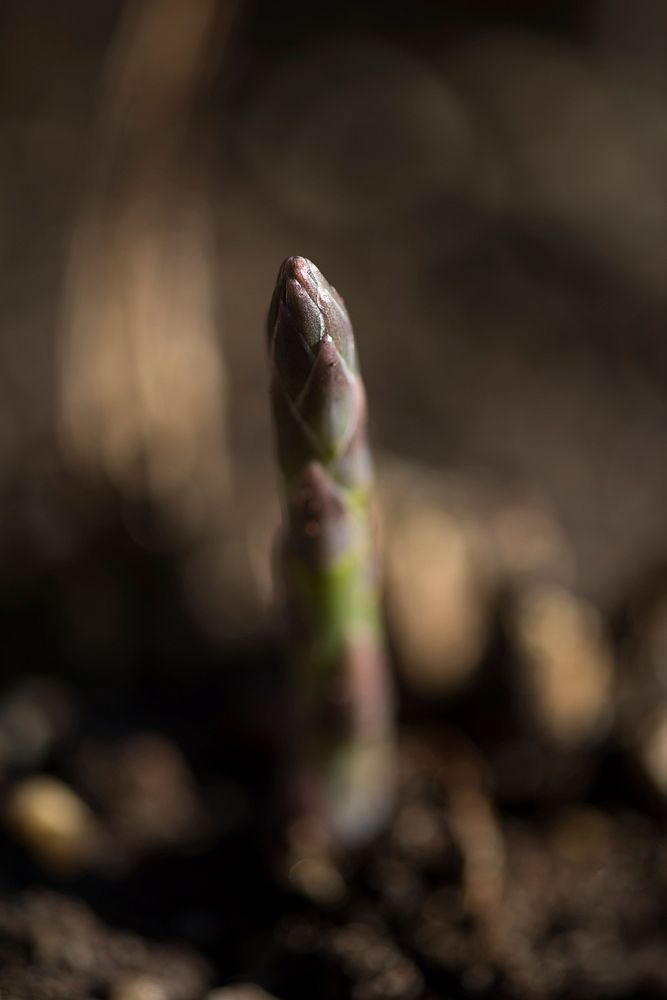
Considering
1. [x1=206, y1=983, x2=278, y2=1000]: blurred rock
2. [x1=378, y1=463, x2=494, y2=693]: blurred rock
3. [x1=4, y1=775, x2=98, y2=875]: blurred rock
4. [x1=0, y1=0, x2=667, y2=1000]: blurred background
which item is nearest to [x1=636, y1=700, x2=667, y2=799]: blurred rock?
[x1=0, y1=0, x2=667, y2=1000]: blurred background

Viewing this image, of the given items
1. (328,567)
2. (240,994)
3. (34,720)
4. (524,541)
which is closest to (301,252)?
(524,541)

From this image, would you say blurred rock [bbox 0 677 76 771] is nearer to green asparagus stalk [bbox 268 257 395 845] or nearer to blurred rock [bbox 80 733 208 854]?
blurred rock [bbox 80 733 208 854]

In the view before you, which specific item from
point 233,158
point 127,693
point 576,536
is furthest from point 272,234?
point 127,693

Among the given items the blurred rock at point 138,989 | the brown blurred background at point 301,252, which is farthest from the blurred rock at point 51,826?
the brown blurred background at point 301,252

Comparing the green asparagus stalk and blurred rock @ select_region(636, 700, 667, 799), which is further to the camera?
blurred rock @ select_region(636, 700, 667, 799)

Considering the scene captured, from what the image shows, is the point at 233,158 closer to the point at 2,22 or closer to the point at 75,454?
the point at 2,22

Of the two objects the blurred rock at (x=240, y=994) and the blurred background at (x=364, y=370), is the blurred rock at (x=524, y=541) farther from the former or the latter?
the blurred rock at (x=240, y=994)
